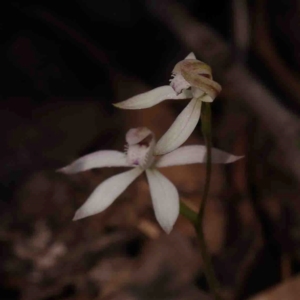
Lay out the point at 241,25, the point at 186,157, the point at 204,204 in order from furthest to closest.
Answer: the point at 241,25 → the point at 186,157 → the point at 204,204

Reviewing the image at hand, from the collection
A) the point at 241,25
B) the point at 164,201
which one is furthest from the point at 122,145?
the point at 164,201

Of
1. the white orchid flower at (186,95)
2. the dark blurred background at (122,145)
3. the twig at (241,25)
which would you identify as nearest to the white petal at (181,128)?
the white orchid flower at (186,95)

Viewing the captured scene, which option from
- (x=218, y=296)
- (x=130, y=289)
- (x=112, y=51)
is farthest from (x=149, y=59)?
(x=218, y=296)

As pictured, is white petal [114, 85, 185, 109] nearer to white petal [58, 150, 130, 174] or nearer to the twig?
white petal [58, 150, 130, 174]

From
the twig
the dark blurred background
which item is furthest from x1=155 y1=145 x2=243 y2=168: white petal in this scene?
the twig

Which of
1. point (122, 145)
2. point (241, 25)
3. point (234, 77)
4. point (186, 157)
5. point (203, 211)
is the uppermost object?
point (241, 25)

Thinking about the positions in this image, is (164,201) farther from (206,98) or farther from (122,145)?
(122,145)

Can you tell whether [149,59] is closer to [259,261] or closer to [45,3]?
[45,3]
